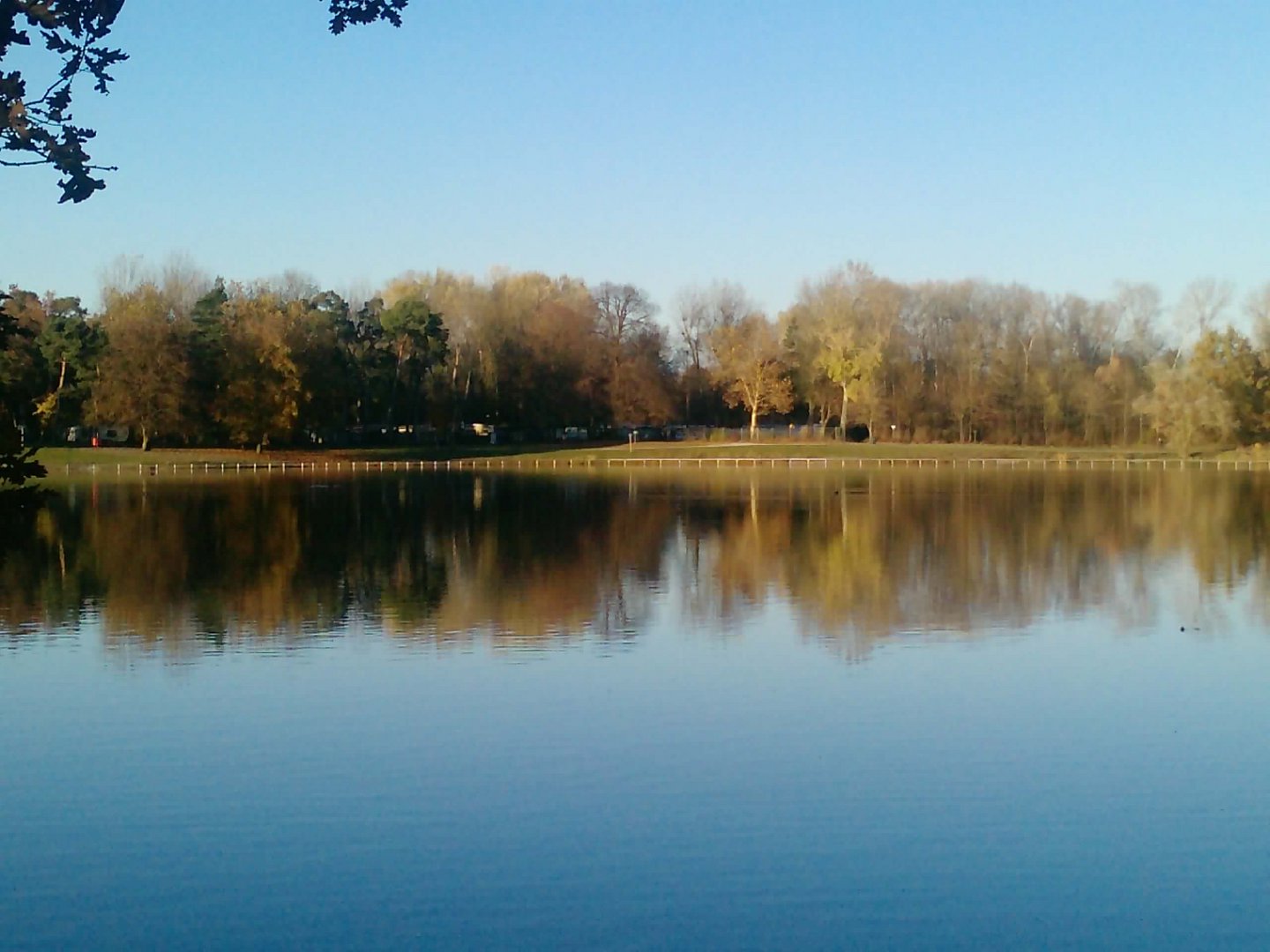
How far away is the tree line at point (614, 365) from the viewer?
77625 millimetres

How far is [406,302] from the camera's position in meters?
90.6

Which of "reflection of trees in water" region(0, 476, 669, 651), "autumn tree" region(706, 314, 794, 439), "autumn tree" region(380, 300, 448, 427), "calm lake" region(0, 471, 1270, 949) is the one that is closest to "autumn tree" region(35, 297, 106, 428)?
"autumn tree" region(380, 300, 448, 427)

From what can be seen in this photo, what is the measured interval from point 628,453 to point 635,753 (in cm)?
7731

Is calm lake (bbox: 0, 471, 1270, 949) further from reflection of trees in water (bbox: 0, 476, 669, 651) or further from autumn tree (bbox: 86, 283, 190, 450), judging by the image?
autumn tree (bbox: 86, 283, 190, 450)

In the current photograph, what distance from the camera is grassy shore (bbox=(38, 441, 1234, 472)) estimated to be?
248 feet

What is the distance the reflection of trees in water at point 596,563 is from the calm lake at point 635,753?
0.16 meters

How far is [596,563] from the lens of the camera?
25.1 metres

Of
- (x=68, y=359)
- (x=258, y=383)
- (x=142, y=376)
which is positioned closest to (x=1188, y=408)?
(x=258, y=383)

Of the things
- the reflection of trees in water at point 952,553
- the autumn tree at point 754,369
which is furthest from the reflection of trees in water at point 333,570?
the autumn tree at point 754,369

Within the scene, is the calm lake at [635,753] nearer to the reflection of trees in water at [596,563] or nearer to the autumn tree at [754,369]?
the reflection of trees in water at [596,563]

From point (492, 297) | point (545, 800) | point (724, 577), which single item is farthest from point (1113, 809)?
point (492, 297)

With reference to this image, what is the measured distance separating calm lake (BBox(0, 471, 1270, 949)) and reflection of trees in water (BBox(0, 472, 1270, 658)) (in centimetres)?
16

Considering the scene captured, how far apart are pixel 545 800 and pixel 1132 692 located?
21.9 feet

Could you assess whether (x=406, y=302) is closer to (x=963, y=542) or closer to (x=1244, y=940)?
(x=963, y=542)
